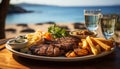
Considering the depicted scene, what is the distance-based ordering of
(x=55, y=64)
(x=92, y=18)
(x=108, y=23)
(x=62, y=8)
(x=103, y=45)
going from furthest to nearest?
(x=62, y=8), (x=92, y=18), (x=108, y=23), (x=103, y=45), (x=55, y=64)

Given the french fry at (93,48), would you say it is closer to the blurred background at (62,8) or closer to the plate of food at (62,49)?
the plate of food at (62,49)

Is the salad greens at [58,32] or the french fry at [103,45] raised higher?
the salad greens at [58,32]

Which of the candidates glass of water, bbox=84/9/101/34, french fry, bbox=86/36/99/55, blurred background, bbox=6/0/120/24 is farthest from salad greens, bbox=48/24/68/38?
blurred background, bbox=6/0/120/24

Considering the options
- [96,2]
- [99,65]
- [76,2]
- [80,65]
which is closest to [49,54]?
[80,65]

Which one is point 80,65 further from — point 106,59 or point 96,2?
point 96,2

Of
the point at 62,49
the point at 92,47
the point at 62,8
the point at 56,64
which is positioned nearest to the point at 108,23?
the point at 92,47

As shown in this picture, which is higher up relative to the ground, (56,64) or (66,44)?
(66,44)

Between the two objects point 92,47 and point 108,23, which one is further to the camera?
point 108,23

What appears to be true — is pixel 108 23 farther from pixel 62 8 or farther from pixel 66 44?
pixel 62 8

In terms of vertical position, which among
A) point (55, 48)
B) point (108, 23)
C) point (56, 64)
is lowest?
point (56, 64)

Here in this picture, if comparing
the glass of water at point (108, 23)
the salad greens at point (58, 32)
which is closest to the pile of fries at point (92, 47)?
the glass of water at point (108, 23)

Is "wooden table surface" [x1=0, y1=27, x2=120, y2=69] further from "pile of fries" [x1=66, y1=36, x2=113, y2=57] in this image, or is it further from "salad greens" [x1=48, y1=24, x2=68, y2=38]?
"salad greens" [x1=48, y1=24, x2=68, y2=38]
